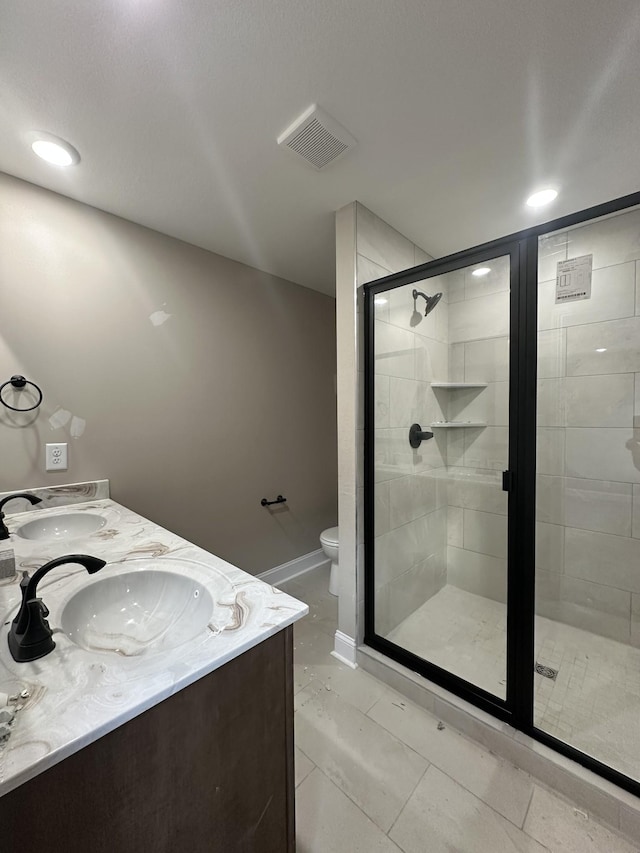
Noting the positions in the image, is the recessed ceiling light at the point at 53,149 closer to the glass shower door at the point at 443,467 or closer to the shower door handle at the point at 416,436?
the glass shower door at the point at 443,467

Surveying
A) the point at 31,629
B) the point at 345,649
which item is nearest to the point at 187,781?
the point at 31,629

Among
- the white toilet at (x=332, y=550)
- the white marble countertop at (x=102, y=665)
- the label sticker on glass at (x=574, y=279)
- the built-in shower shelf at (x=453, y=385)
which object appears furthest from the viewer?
the white toilet at (x=332, y=550)

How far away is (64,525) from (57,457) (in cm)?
34

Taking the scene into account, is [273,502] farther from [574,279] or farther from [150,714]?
[574,279]

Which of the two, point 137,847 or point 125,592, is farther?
point 125,592

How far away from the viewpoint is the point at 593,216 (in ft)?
3.81

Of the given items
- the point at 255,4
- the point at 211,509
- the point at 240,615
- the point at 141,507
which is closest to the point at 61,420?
the point at 141,507

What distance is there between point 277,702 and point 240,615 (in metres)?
0.21

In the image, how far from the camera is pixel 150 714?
1.81 feet

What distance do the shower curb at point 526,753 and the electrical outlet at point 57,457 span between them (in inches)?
71.3

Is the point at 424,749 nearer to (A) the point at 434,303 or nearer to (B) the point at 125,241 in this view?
(A) the point at 434,303

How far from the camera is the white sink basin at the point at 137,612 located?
0.80 meters

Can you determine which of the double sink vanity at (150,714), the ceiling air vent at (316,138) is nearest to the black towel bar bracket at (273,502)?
the double sink vanity at (150,714)

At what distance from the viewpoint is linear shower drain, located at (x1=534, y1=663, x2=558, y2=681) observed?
1.59 m
